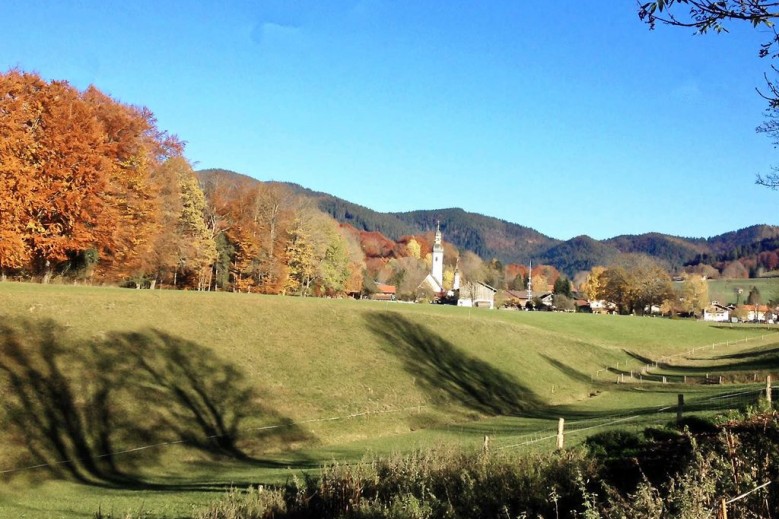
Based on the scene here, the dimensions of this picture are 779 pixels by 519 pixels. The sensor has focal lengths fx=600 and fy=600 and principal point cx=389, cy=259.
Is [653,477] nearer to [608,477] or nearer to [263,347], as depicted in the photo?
[608,477]

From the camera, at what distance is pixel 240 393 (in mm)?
27797

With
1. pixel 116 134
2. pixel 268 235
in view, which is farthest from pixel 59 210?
pixel 268 235

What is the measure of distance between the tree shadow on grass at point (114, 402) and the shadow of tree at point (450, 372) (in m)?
13.2

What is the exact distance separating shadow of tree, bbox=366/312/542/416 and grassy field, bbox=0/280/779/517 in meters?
0.16

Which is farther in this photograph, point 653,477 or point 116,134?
point 116,134

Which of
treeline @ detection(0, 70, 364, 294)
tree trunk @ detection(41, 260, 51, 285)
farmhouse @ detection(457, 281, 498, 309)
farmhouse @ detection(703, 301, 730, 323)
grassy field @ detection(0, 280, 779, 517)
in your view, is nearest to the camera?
grassy field @ detection(0, 280, 779, 517)

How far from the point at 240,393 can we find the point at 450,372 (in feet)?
55.0

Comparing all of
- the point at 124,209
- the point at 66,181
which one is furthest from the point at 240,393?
the point at 124,209

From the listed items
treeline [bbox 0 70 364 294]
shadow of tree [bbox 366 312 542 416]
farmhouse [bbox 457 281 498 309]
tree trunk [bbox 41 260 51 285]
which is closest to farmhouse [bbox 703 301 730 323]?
farmhouse [bbox 457 281 498 309]

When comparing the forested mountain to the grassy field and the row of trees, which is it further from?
the grassy field

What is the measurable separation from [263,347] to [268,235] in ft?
140

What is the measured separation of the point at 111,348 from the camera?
86.8 ft

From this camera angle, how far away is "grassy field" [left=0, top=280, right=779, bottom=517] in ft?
64.6

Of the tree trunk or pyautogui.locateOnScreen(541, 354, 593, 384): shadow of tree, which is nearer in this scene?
the tree trunk
